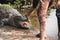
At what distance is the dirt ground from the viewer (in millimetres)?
5340

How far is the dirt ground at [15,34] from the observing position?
5340mm

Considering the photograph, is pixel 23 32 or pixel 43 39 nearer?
pixel 43 39

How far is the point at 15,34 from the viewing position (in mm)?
5676

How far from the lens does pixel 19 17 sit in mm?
6488

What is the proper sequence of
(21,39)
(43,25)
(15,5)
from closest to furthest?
1. (43,25)
2. (21,39)
3. (15,5)

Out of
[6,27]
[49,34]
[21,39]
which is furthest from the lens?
[6,27]

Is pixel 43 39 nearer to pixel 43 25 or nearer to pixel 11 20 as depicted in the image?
pixel 43 25

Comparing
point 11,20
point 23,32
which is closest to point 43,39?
point 23,32

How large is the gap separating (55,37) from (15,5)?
537 cm

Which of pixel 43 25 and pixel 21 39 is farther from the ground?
pixel 43 25

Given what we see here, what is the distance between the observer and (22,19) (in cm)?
637

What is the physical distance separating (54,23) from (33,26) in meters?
0.73

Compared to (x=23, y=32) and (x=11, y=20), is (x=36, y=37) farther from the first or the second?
(x=11, y=20)

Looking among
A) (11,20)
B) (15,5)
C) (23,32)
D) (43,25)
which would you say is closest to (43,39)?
(43,25)
